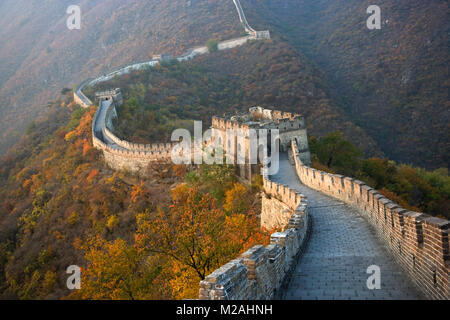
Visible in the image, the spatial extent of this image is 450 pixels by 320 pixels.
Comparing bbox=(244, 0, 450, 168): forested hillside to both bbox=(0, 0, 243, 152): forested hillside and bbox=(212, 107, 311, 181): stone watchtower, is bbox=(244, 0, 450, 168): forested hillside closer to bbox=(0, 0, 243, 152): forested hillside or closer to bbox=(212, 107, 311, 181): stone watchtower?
bbox=(0, 0, 243, 152): forested hillside

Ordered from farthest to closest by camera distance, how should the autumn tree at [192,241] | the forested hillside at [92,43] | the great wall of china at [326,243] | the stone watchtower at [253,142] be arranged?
the forested hillside at [92,43]
the stone watchtower at [253,142]
the autumn tree at [192,241]
the great wall of china at [326,243]

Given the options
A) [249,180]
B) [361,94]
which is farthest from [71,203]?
[361,94]

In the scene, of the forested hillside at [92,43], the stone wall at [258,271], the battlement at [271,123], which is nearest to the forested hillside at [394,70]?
the forested hillside at [92,43]

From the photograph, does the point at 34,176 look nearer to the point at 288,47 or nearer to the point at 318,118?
the point at 318,118

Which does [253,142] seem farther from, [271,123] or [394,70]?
[394,70]

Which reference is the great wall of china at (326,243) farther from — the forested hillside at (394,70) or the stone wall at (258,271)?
the forested hillside at (394,70)

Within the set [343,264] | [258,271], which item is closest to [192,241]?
[343,264]
